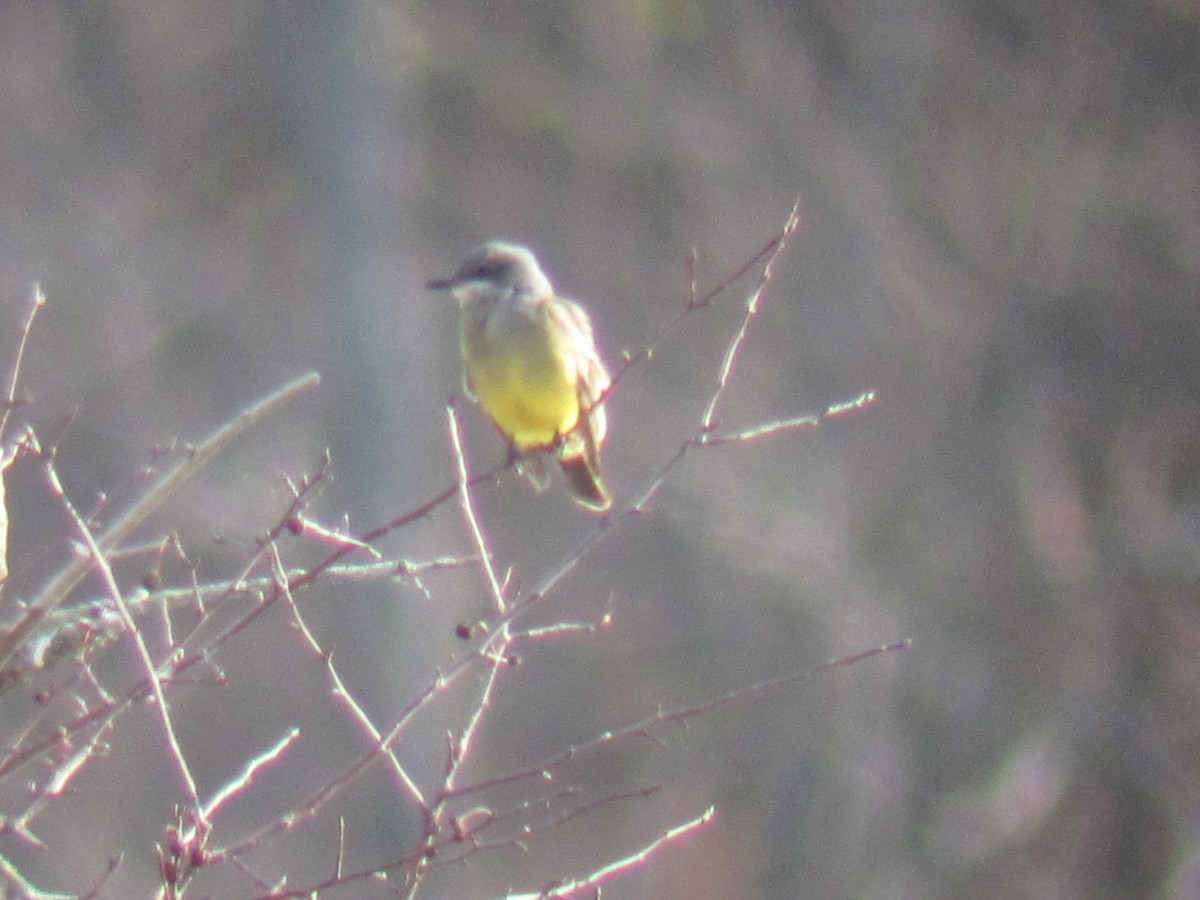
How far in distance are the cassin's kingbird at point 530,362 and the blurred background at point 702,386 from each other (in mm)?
4783

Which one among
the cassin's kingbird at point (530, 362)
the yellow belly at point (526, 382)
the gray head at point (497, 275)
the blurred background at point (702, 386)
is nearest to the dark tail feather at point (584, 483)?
the cassin's kingbird at point (530, 362)

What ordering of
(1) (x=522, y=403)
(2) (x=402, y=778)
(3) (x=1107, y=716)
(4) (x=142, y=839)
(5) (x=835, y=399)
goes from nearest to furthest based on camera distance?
(2) (x=402, y=778) < (1) (x=522, y=403) < (3) (x=1107, y=716) < (5) (x=835, y=399) < (4) (x=142, y=839)

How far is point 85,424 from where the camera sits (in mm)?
13070

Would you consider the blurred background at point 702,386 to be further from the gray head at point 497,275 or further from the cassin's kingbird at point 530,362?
the cassin's kingbird at point 530,362

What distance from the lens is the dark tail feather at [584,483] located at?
6.23 m

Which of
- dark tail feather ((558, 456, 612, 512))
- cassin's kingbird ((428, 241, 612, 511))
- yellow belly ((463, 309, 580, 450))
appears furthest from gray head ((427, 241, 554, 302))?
dark tail feather ((558, 456, 612, 512))

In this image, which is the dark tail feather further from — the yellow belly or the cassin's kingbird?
the yellow belly

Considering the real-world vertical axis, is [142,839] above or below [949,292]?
below

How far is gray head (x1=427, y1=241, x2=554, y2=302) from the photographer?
6367mm

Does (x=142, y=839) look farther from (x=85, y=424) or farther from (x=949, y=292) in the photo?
(x=949, y=292)

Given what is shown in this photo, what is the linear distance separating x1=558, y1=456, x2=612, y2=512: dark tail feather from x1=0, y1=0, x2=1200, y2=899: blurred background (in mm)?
5007

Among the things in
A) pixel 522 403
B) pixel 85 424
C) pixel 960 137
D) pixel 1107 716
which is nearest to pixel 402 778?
pixel 522 403

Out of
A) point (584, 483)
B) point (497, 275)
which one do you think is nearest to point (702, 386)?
point (497, 275)

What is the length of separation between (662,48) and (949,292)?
2989mm
